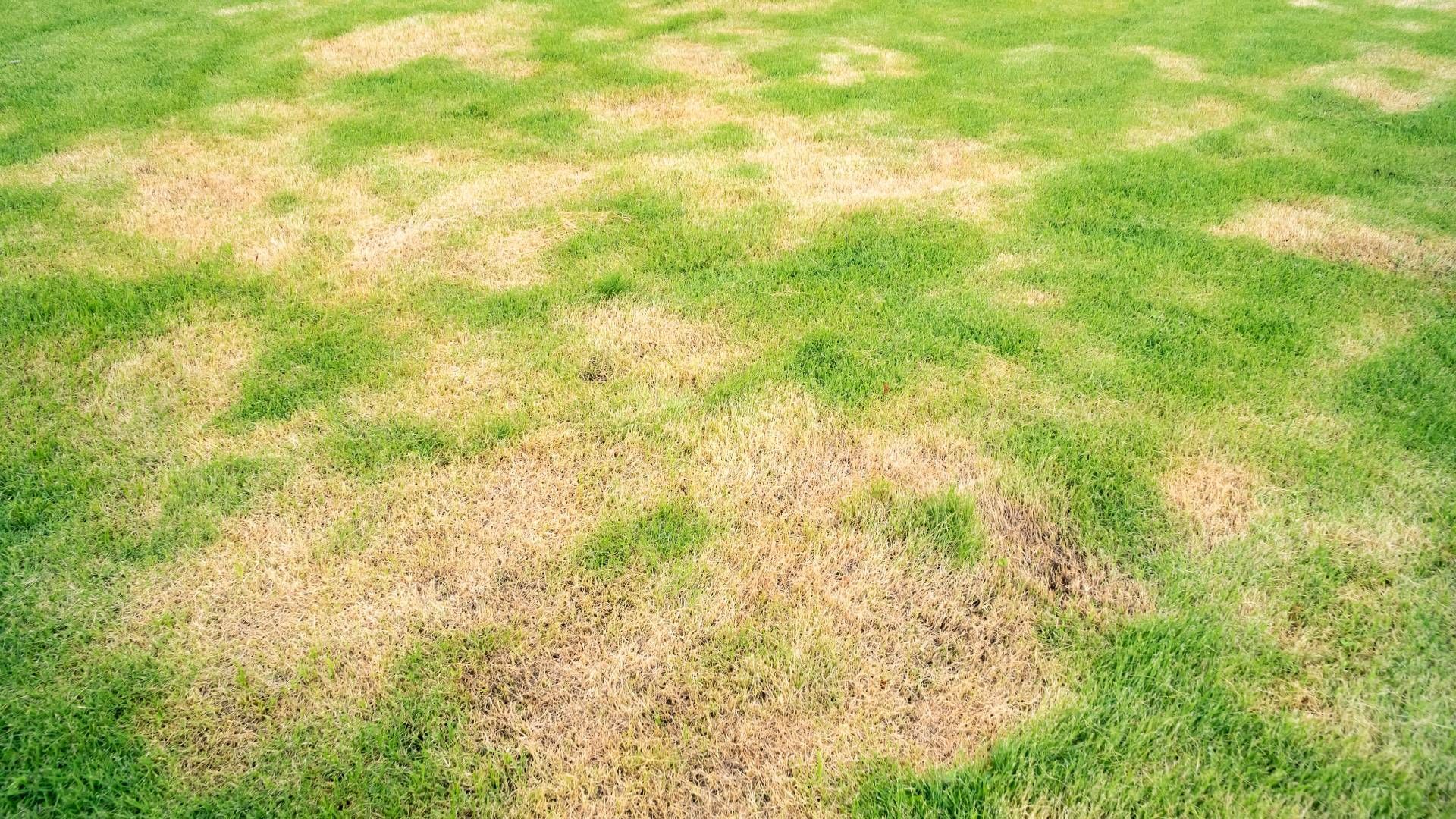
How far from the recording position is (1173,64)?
361 inches

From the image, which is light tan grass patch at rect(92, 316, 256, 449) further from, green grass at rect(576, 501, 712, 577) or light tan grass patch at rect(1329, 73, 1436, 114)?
light tan grass patch at rect(1329, 73, 1436, 114)

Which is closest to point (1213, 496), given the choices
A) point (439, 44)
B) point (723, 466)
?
point (723, 466)

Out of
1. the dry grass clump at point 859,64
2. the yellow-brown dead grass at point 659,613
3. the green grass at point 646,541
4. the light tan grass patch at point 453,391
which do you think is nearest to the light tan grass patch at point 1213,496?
the yellow-brown dead grass at point 659,613

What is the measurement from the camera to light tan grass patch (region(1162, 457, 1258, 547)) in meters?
3.31

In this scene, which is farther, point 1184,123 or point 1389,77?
point 1389,77

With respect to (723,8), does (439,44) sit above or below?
below

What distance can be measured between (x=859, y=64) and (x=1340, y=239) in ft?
17.6

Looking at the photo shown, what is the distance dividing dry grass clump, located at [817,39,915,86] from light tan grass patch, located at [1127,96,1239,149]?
2641 mm

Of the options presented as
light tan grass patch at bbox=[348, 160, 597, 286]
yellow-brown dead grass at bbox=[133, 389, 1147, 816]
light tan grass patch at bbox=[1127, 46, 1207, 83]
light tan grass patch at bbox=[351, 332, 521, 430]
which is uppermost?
light tan grass patch at bbox=[1127, 46, 1207, 83]

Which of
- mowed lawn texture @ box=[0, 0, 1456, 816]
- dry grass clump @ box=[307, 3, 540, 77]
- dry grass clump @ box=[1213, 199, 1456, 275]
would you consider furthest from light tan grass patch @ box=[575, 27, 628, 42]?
dry grass clump @ box=[1213, 199, 1456, 275]

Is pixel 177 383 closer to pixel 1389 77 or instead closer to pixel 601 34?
pixel 601 34

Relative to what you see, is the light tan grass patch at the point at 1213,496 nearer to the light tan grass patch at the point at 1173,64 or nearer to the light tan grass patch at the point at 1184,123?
the light tan grass patch at the point at 1184,123

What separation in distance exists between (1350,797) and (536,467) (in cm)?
319

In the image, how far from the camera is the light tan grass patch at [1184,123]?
7.09 metres
